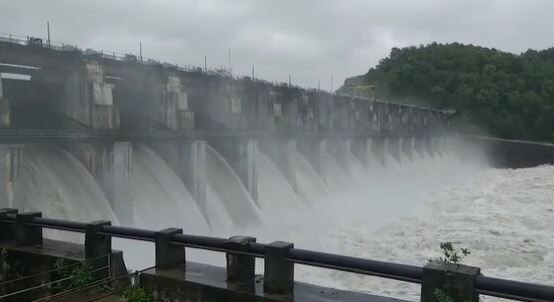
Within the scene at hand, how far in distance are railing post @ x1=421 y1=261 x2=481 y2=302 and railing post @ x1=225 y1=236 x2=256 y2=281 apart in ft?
6.20

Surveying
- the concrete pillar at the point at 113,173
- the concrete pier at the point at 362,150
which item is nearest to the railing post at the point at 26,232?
the concrete pillar at the point at 113,173

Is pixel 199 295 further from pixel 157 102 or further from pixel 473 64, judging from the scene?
pixel 473 64

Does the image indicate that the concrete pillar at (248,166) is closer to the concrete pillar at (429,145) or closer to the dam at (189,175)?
the dam at (189,175)

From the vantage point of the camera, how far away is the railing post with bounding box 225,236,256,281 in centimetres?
562

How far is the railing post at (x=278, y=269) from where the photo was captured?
5.30 m

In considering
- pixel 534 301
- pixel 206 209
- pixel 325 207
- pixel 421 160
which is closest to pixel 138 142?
pixel 206 209

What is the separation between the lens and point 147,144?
18750 mm

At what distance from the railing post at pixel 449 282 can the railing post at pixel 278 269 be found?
1.38 metres

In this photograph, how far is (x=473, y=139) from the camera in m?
66.2

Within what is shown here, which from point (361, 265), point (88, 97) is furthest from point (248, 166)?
point (361, 265)

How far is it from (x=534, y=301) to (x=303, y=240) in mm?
15553

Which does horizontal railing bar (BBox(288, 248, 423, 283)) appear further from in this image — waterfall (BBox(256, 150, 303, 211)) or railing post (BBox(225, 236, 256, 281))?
waterfall (BBox(256, 150, 303, 211))

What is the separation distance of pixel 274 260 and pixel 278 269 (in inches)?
3.9

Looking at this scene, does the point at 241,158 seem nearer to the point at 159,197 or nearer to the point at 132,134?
the point at 159,197
